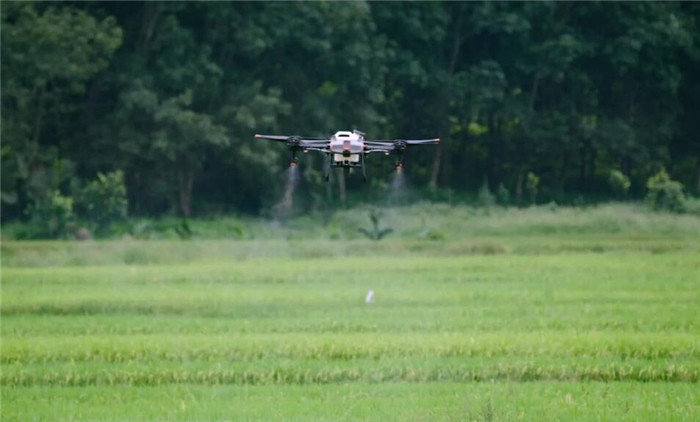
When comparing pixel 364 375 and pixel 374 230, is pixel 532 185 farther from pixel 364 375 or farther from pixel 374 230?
pixel 364 375

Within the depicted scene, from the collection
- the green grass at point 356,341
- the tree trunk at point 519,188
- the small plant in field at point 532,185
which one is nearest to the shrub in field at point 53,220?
the green grass at point 356,341

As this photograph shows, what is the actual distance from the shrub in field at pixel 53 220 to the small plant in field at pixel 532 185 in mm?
14722

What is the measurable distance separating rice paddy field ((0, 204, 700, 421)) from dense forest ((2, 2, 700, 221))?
7489mm

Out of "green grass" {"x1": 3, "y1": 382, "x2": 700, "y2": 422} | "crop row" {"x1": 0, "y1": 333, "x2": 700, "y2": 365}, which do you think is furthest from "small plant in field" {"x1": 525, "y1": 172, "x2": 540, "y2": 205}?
"green grass" {"x1": 3, "y1": 382, "x2": 700, "y2": 422}

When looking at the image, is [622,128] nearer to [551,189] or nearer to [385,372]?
[551,189]

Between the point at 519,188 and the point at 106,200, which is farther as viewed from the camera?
the point at 519,188

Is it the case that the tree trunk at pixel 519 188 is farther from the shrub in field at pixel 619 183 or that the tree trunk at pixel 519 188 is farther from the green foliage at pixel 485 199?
the shrub in field at pixel 619 183

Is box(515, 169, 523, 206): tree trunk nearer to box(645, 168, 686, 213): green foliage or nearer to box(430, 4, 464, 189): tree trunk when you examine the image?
box(430, 4, 464, 189): tree trunk

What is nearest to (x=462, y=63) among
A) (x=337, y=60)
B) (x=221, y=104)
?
(x=221, y=104)

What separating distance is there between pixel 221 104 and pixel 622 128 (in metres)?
14.8

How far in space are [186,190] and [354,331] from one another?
26.6m

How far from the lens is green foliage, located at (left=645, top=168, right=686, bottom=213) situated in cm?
4291

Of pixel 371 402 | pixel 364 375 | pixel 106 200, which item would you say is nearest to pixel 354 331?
pixel 364 375

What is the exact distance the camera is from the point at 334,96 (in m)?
45.0
